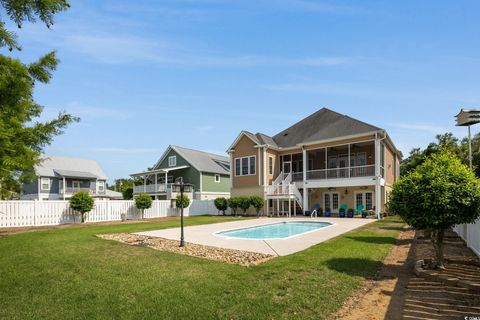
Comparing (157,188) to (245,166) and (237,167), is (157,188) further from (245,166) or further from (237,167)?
(245,166)

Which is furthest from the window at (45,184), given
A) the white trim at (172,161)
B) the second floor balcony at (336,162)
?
the second floor balcony at (336,162)

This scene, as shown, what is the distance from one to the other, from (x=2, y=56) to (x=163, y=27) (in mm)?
8655

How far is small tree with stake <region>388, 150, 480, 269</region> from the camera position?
6465 millimetres

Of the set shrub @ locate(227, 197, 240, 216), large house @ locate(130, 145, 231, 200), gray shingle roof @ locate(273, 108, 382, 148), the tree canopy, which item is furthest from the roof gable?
the tree canopy

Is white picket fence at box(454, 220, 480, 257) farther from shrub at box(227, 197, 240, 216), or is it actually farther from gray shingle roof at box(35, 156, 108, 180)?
gray shingle roof at box(35, 156, 108, 180)

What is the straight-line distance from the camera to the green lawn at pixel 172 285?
14.4 ft

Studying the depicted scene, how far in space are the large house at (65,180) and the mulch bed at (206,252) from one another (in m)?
33.9

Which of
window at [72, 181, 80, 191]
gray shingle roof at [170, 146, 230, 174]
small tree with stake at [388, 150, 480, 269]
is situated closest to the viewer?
small tree with stake at [388, 150, 480, 269]

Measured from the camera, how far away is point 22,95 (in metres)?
2.98

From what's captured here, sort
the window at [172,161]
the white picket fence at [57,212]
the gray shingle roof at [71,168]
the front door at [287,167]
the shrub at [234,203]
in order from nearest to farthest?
1. the white picket fence at [57,212]
2. the shrub at [234,203]
3. the front door at [287,167]
4. the window at [172,161]
5. the gray shingle roof at [71,168]

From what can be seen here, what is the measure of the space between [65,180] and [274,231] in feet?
120

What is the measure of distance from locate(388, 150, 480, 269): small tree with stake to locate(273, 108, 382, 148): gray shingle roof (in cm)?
1716

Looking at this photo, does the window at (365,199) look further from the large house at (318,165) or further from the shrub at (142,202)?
the shrub at (142,202)

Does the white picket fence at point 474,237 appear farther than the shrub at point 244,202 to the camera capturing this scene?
No
